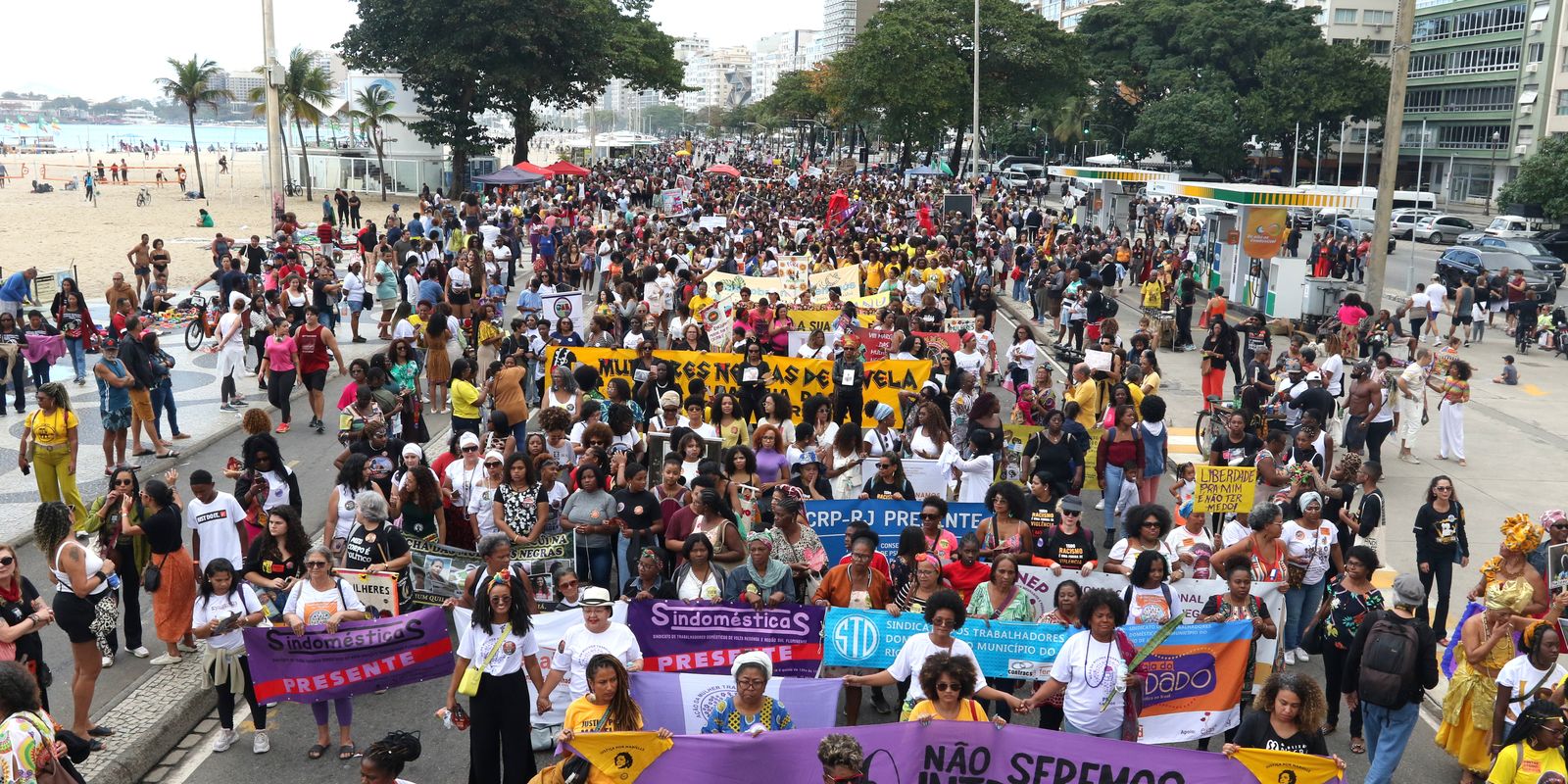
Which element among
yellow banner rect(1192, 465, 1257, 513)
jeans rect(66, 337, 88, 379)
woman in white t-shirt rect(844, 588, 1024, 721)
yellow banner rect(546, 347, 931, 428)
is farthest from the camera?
jeans rect(66, 337, 88, 379)

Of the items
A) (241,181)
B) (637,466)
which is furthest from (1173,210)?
(241,181)

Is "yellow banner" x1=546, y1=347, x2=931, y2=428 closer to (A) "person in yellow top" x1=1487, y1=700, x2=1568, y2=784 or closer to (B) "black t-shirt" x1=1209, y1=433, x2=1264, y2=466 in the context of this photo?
(B) "black t-shirt" x1=1209, y1=433, x2=1264, y2=466

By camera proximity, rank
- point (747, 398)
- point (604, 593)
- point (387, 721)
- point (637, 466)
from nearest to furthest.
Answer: point (604, 593) < point (387, 721) < point (637, 466) < point (747, 398)

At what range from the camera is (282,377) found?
51.9 feet

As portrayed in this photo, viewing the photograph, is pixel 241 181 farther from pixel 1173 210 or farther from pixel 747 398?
pixel 747 398

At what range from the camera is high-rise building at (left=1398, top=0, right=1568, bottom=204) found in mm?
66312

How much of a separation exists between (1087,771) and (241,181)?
244 ft

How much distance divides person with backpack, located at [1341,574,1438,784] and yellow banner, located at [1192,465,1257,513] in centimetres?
323

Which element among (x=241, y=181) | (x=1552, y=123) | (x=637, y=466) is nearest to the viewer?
(x=637, y=466)

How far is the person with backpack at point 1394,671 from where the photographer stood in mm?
7160

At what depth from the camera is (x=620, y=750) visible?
251 inches

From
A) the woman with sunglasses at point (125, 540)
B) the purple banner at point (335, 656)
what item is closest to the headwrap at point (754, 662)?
the purple banner at point (335, 656)

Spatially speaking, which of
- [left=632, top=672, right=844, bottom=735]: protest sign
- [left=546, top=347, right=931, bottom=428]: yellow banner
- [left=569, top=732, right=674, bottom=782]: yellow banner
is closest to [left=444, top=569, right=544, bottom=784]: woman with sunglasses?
[left=632, top=672, right=844, bottom=735]: protest sign

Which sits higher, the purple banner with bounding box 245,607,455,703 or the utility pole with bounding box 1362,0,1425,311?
the utility pole with bounding box 1362,0,1425,311
